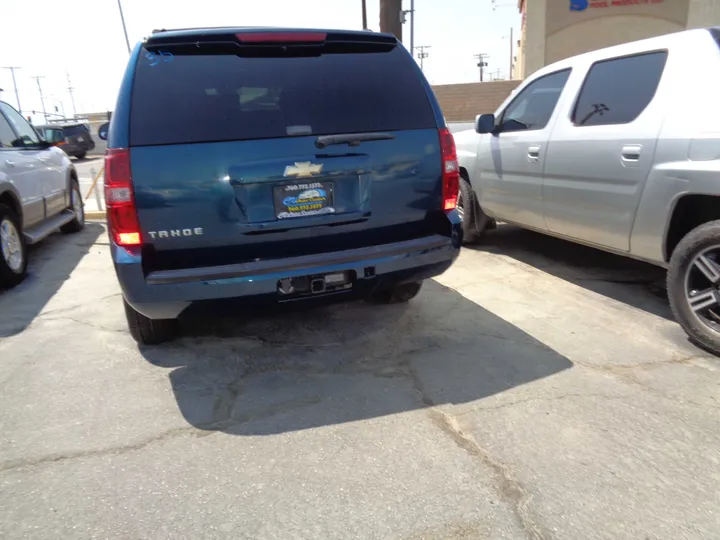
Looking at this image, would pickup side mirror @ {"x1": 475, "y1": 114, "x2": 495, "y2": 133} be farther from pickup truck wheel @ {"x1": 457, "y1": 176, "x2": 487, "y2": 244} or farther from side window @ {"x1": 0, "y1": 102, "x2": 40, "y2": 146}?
side window @ {"x1": 0, "y1": 102, "x2": 40, "y2": 146}

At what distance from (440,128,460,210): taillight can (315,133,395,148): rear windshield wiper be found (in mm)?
381

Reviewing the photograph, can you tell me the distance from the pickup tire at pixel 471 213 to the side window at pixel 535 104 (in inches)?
31.9

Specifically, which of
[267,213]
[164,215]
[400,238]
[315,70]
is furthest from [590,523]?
[315,70]

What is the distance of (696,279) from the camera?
143 inches

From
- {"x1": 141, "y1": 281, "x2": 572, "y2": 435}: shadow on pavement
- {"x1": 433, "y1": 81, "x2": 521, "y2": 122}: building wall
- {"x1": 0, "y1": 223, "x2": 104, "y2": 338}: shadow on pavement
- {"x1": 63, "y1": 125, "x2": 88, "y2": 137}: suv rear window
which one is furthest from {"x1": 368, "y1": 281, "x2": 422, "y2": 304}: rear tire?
{"x1": 63, "y1": 125, "x2": 88, "y2": 137}: suv rear window

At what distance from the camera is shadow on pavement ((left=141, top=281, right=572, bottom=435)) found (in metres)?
3.04

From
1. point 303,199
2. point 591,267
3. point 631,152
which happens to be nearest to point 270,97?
point 303,199

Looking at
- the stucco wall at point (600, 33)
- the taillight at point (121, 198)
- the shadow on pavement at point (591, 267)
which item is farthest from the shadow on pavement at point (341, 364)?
the stucco wall at point (600, 33)

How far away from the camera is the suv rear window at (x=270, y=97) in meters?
2.93

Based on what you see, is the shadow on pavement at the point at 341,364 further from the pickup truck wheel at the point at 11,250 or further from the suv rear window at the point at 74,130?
the suv rear window at the point at 74,130

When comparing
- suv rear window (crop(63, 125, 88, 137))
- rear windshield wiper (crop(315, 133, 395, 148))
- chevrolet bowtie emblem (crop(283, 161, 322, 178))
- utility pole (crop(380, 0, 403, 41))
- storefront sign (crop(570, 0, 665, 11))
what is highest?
storefront sign (crop(570, 0, 665, 11))

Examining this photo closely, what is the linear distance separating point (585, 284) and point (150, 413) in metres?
3.76

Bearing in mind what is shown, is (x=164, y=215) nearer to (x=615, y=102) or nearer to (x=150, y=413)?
(x=150, y=413)

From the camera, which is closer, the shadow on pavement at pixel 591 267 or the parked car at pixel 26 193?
the shadow on pavement at pixel 591 267
